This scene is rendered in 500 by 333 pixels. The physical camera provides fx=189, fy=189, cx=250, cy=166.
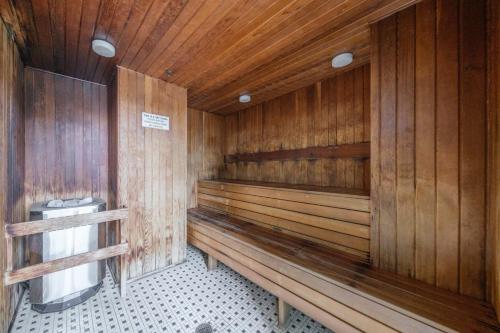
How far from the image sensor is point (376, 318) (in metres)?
1.10

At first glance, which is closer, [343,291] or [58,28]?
[343,291]

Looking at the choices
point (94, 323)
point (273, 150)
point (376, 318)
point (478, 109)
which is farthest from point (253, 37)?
point (94, 323)

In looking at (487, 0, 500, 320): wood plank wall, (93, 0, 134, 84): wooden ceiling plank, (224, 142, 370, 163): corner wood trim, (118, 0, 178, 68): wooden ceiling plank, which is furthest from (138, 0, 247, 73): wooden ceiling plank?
(224, 142, 370, 163): corner wood trim

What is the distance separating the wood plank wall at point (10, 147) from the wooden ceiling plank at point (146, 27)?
80 centimetres

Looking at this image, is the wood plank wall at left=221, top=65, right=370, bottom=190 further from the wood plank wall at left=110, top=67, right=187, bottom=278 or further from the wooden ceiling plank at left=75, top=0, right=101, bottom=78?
the wooden ceiling plank at left=75, top=0, right=101, bottom=78

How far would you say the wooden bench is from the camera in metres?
1.02

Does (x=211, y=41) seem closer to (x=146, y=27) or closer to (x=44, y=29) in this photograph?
(x=146, y=27)

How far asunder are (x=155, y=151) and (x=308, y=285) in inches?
85.9

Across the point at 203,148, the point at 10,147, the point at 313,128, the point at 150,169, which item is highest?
the point at 313,128

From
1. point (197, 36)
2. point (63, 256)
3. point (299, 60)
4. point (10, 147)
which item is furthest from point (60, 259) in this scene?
point (299, 60)

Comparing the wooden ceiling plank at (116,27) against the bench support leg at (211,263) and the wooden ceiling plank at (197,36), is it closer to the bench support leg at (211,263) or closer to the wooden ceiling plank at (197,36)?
the wooden ceiling plank at (197,36)

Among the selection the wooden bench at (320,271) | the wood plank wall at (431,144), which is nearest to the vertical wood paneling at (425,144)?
the wood plank wall at (431,144)

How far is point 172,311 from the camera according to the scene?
5.75 ft

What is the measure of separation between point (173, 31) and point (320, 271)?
220cm
